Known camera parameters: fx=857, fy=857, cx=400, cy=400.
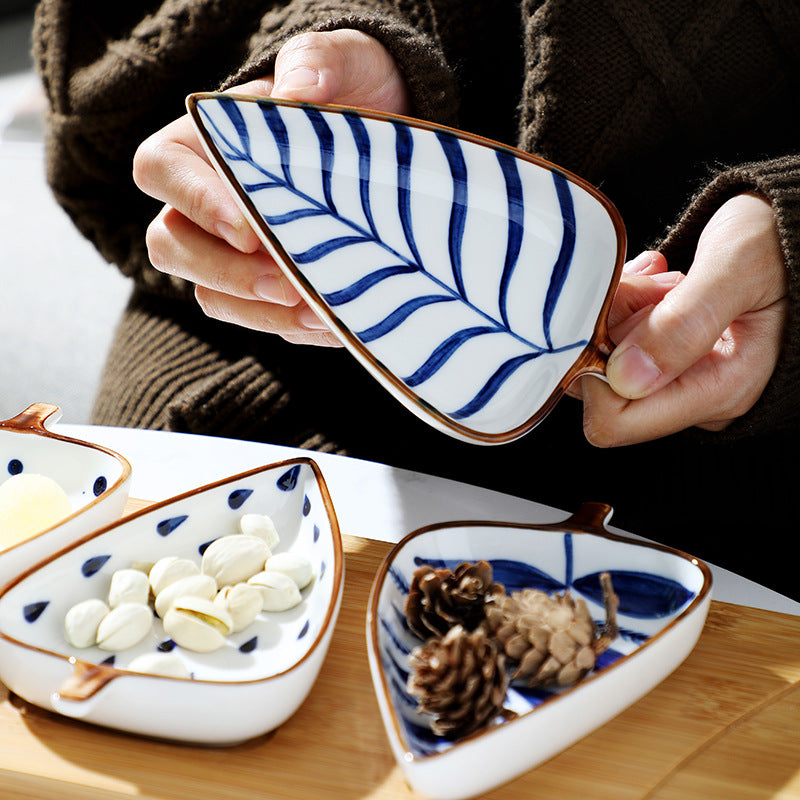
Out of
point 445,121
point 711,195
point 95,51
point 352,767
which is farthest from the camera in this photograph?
point 95,51

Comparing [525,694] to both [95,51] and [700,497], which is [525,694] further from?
[95,51]

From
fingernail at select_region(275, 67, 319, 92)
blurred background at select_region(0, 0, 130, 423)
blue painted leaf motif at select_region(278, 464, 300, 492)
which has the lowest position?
blurred background at select_region(0, 0, 130, 423)

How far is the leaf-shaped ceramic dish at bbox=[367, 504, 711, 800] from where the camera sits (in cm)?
28

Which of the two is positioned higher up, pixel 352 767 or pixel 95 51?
pixel 95 51

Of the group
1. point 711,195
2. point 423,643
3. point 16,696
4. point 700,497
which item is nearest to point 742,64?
point 711,195

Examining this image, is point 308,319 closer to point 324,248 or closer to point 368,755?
point 324,248

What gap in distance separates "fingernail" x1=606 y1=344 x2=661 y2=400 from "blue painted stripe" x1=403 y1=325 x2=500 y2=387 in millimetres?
56

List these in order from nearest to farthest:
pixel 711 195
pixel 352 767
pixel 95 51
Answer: pixel 352 767
pixel 711 195
pixel 95 51

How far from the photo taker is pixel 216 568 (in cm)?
37

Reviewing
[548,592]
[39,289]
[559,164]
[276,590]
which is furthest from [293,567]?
[39,289]

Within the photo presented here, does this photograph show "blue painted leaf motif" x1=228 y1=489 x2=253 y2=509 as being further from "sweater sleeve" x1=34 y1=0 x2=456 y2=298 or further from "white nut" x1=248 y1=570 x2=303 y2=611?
"sweater sleeve" x1=34 y1=0 x2=456 y2=298

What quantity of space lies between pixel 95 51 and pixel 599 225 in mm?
466

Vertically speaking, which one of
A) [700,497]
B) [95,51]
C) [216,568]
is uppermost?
[95,51]

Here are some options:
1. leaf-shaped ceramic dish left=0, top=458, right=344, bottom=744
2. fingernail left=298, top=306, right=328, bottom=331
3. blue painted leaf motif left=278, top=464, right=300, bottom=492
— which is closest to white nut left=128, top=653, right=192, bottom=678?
leaf-shaped ceramic dish left=0, top=458, right=344, bottom=744
